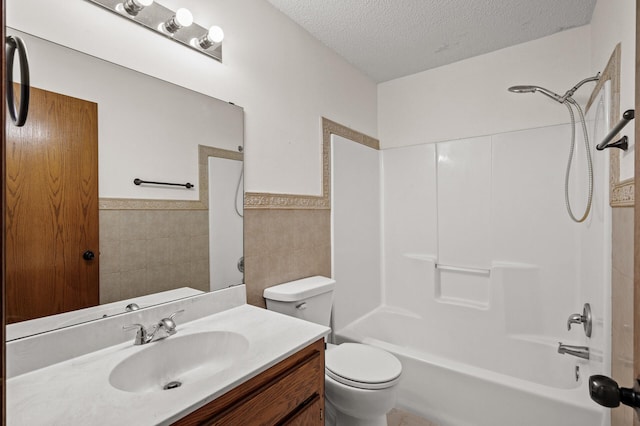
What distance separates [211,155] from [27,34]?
70cm

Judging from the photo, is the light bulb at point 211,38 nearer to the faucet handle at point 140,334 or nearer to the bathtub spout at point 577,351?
the faucet handle at point 140,334

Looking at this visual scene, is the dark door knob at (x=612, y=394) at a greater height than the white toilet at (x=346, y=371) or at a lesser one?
→ greater

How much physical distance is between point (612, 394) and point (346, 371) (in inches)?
45.5

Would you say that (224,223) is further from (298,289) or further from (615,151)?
(615,151)

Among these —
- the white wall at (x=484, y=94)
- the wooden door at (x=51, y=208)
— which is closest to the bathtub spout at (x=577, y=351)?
the white wall at (x=484, y=94)

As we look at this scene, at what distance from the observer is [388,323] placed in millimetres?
2609

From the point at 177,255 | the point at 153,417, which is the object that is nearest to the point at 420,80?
the point at 177,255

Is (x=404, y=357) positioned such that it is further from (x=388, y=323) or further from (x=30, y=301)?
(x=30, y=301)

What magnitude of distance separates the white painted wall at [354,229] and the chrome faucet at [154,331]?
1284 mm

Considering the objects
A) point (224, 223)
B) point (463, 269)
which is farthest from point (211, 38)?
point (463, 269)

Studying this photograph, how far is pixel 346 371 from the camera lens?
4.95 ft

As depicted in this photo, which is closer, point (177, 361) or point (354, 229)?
point (177, 361)

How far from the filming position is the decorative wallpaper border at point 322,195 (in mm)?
1688

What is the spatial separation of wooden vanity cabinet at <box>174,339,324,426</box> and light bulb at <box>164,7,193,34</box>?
4.55ft
